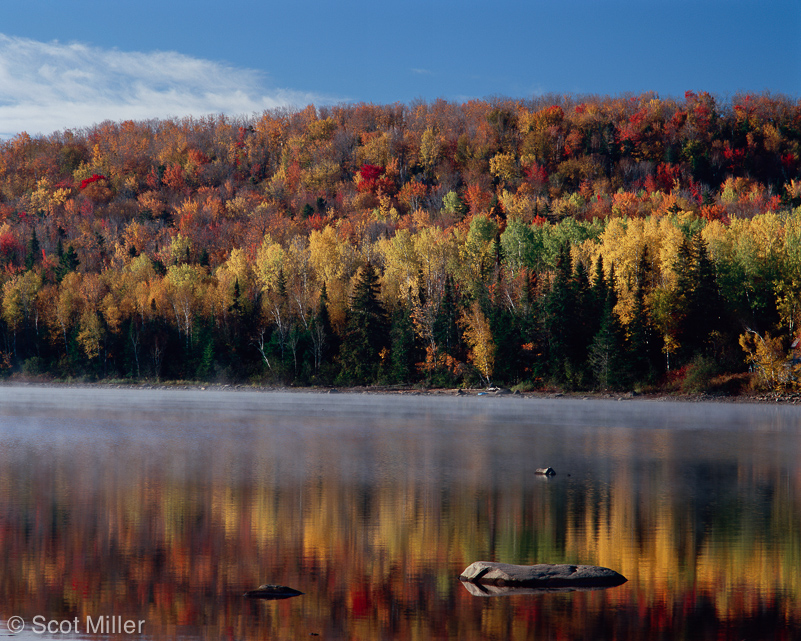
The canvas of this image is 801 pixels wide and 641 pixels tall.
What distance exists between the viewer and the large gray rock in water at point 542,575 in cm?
1074

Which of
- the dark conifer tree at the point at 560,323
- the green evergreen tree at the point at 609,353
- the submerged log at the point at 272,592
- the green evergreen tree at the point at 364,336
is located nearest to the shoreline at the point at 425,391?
the green evergreen tree at the point at 609,353

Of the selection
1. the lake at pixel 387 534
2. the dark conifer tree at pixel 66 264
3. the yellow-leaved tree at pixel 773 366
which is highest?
the dark conifer tree at pixel 66 264

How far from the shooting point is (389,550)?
12781 mm

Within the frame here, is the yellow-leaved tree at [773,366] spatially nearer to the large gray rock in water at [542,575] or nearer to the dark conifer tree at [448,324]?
the dark conifer tree at [448,324]

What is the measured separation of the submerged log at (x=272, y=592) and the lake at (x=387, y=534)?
147mm

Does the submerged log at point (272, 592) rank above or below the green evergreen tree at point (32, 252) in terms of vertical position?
below

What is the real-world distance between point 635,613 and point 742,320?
58652 millimetres

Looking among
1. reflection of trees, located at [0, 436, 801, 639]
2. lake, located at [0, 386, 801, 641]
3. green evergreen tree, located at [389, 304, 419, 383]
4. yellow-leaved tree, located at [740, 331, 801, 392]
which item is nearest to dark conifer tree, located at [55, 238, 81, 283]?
green evergreen tree, located at [389, 304, 419, 383]

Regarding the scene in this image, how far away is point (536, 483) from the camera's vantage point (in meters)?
20.0

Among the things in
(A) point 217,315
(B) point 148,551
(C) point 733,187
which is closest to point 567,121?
(C) point 733,187

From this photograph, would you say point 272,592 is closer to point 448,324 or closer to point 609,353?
point 609,353

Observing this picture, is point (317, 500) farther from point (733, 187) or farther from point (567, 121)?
point (567, 121)

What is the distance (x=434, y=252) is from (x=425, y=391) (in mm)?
15241

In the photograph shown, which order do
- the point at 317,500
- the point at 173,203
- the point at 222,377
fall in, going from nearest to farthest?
the point at 317,500 → the point at 222,377 → the point at 173,203
